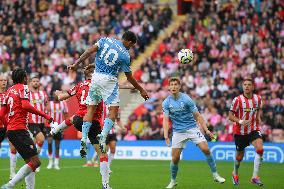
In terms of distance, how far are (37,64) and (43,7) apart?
4.53 m

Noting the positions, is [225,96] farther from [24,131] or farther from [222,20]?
[24,131]

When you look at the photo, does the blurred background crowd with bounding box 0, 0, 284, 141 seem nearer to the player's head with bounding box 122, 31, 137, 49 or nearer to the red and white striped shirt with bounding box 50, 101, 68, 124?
the red and white striped shirt with bounding box 50, 101, 68, 124

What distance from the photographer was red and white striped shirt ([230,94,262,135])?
18.5 m

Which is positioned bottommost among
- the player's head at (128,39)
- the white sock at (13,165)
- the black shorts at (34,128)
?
the white sock at (13,165)

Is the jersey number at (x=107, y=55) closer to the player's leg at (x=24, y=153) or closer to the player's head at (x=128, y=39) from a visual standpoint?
the player's head at (x=128, y=39)

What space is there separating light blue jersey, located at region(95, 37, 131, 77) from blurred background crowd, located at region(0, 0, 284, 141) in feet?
47.2

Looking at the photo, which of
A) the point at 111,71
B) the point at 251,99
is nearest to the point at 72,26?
the point at 251,99

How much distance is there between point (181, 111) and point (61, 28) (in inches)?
825

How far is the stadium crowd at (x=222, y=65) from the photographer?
1153 inches

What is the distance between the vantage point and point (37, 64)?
1401 inches

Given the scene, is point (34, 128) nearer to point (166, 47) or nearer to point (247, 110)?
point (247, 110)

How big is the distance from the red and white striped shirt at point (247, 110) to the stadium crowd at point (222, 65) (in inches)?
383

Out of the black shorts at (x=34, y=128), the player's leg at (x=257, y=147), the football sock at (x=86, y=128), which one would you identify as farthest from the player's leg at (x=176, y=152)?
the black shorts at (x=34, y=128)

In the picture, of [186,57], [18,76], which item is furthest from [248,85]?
[18,76]
